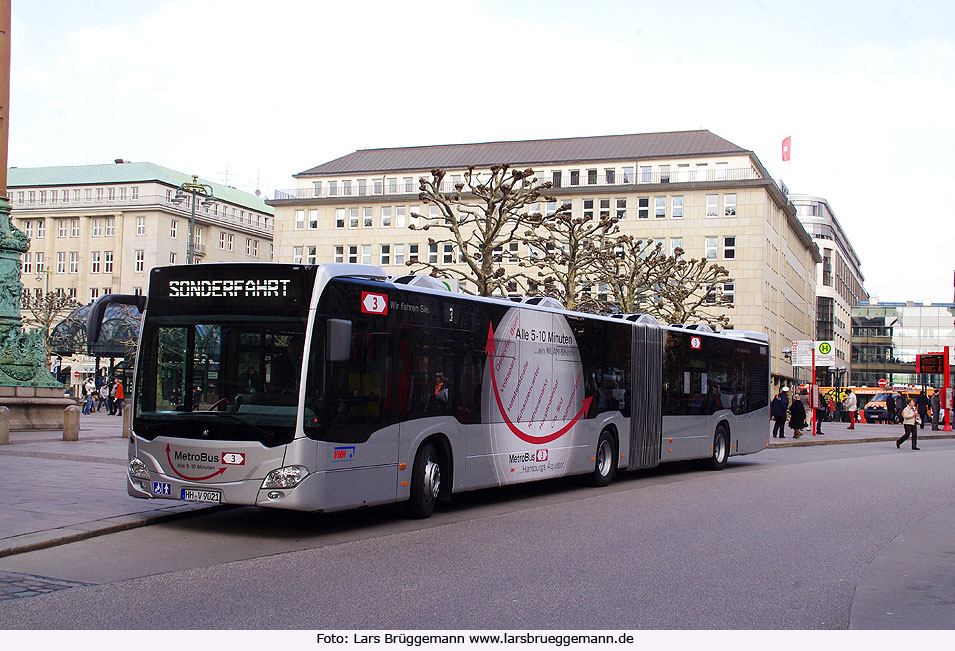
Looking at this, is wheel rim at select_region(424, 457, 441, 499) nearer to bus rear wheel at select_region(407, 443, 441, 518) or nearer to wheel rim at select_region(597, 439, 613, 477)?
bus rear wheel at select_region(407, 443, 441, 518)

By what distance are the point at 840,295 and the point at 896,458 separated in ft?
382

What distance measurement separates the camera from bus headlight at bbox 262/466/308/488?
1066 centimetres

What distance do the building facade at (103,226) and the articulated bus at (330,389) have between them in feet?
310

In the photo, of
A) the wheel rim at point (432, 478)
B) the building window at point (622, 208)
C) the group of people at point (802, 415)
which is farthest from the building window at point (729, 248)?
the wheel rim at point (432, 478)

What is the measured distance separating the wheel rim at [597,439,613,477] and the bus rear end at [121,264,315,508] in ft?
26.0

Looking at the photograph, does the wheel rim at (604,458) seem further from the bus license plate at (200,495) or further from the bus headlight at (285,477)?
the bus license plate at (200,495)

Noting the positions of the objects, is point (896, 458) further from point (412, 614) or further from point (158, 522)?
point (412, 614)

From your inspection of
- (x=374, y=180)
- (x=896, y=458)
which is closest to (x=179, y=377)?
(x=896, y=458)

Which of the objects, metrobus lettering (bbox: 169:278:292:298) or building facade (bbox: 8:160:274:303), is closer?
metrobus lettering (bbox: 169:278:292:298)

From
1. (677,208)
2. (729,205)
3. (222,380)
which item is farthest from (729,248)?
(222,380)

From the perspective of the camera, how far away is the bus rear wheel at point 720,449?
72.7ft

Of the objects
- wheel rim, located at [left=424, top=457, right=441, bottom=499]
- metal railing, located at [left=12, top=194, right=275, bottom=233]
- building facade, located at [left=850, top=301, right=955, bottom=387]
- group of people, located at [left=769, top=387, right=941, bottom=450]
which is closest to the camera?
wheel rim, located at [left=424, top=457, right=441, bottom=499]

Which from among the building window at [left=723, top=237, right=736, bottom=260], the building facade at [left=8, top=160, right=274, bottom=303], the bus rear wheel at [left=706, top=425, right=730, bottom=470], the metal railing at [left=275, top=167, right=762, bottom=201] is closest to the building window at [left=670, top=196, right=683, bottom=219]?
the metal railing at [left=275, top=167, right=762, bottom=201]

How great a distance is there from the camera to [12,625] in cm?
654
